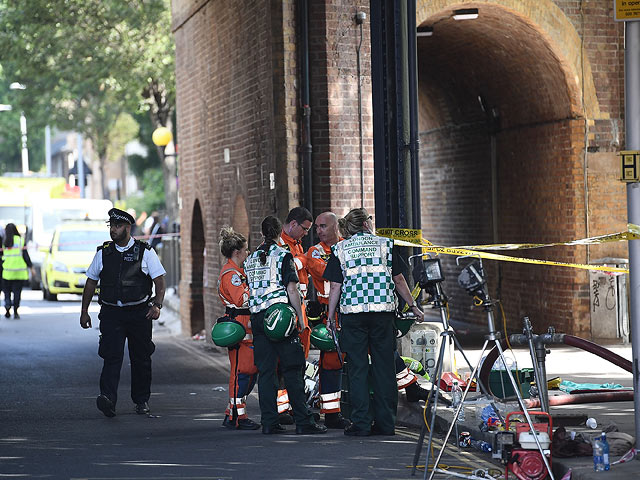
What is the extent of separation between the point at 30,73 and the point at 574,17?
18632mm

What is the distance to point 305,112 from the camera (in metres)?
14.9

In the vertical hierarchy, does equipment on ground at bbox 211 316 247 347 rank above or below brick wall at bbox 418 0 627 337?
below

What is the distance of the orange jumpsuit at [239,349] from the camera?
10773 millimetres

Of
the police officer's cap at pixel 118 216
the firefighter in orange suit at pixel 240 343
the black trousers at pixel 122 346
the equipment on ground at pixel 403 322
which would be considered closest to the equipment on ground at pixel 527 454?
the equipment on ground at pixel 403 322

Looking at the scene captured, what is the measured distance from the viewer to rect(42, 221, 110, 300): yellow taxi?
1141 inches

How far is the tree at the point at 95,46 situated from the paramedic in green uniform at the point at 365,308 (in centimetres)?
2065

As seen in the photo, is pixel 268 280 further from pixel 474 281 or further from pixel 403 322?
pixel 474 281

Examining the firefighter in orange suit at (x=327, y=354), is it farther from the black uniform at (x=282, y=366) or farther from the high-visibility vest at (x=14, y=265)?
the high-visibility vest at (x=14, y=265)

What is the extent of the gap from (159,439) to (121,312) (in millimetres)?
1853

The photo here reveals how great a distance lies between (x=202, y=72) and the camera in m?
19.5

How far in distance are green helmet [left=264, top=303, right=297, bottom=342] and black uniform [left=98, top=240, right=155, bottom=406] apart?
203 centimetres

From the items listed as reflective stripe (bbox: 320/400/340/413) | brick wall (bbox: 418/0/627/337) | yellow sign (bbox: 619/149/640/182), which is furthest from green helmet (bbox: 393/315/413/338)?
brick wall (bbox: 418/0/627/337)

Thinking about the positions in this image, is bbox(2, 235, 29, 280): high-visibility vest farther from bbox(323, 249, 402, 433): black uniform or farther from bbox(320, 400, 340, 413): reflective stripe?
bbox(323, 249, 402, 433): black uniform

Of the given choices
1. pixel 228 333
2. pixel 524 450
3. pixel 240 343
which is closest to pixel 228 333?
pixel 228 333
